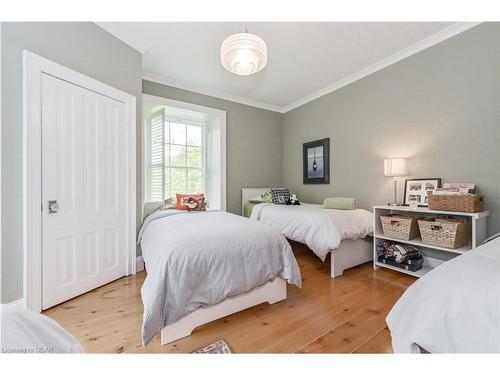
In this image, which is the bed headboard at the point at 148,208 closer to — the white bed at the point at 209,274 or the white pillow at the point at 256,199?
the white bed at the point at 209,274

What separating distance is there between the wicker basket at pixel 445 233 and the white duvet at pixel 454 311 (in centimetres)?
140

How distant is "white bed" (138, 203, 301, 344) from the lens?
137 cm

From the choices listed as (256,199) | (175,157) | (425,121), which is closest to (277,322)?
(256,199)

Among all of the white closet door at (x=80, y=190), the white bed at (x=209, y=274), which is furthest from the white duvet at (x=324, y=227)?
the white closet door at (x=80, y=190)

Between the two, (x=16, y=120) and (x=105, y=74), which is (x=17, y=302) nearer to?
(x=16, y=120)

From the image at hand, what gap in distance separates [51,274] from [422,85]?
4274 mm

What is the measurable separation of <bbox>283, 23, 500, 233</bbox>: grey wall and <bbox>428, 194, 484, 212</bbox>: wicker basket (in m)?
0.31

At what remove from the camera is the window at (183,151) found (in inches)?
129

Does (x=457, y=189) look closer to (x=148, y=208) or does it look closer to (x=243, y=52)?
(x=243, y=52)

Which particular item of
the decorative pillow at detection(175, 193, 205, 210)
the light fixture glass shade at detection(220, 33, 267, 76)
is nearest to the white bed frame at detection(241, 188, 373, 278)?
the decorative pillow at detection(175, 193, 205, 210)

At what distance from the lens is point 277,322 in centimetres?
160

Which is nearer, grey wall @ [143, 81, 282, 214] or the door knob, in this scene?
the door knob

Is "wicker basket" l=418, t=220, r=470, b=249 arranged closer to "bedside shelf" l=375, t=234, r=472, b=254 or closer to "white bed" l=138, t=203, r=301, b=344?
"bedside shelf" l=375, t=234, r=472, b=254

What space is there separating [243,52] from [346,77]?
238 centimetres
